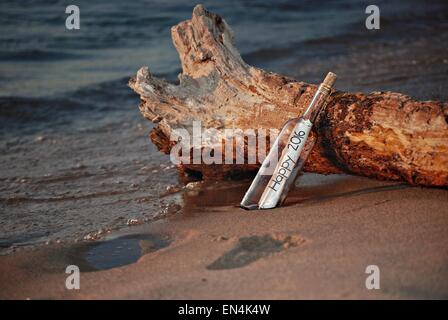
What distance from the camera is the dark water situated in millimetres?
4699

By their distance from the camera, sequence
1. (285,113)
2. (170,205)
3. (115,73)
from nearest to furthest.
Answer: (285,113), (170,205), (115,73)

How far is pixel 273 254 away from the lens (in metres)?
3.22

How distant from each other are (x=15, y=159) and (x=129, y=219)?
2038mm

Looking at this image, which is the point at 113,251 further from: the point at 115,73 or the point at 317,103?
the point at 115,73

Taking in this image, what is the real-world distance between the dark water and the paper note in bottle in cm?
80

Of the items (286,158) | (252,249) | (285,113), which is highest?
(285,113)

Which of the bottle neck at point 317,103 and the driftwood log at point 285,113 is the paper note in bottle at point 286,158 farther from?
the driftwood log at point 285,113

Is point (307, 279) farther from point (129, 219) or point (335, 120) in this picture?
point (129, 219)

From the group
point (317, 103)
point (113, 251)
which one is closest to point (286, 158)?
point (317, 103)

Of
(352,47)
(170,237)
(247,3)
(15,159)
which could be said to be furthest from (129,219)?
(247,3)

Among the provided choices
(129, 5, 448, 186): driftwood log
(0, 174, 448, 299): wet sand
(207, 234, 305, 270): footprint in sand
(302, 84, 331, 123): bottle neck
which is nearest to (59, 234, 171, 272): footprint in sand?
(0, 174, 448, 299): wet sand

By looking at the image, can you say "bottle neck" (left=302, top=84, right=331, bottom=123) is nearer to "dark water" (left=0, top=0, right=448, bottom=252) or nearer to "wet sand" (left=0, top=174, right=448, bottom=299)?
"wet sand" (left=0, top=174, right=448, bottom=299)

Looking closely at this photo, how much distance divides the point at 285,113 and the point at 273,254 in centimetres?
111

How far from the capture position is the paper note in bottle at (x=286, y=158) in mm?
3664
